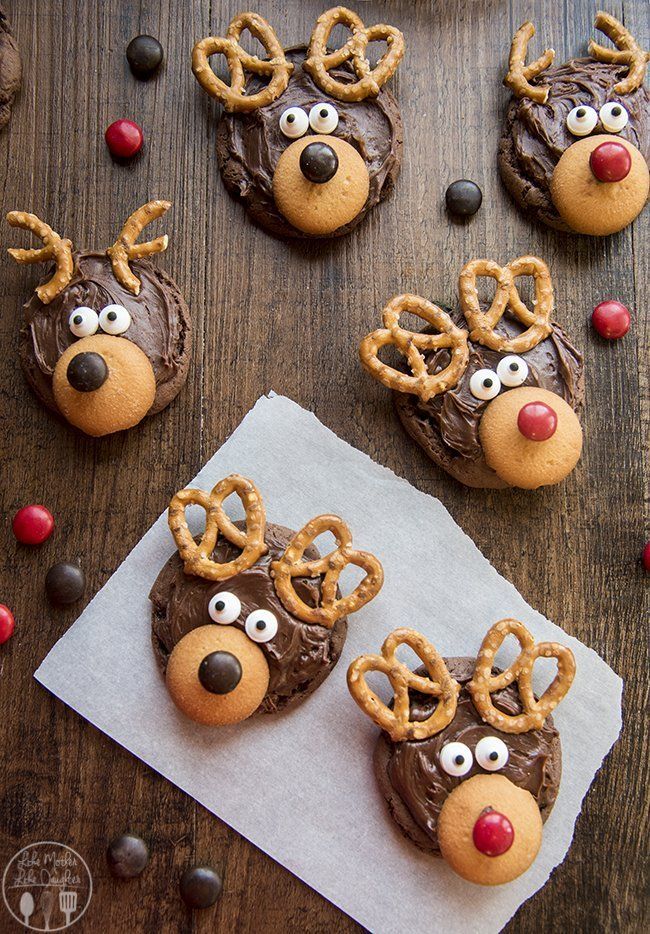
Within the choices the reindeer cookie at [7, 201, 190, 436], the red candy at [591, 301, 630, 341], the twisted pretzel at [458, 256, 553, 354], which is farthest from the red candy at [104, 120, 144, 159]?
the red candy at [591, 301, 630, 341]

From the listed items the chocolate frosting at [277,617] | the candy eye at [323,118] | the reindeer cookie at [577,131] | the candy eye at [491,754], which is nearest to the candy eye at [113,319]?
the chocolate frosting at [277,617]

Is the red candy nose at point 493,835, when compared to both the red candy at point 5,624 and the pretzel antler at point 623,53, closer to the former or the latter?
the red candy at point 5,624

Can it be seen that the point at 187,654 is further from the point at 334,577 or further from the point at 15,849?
the point at 15,849

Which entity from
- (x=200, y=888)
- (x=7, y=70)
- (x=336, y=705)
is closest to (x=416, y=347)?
(x=336, y=705)

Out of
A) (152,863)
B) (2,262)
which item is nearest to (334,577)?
(152,863)

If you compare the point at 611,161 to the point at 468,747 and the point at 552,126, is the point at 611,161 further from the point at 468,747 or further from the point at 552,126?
the point at 468,747

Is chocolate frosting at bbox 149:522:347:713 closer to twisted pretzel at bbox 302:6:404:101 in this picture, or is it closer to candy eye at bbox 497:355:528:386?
candy eye at bbox 497:355:528:386
